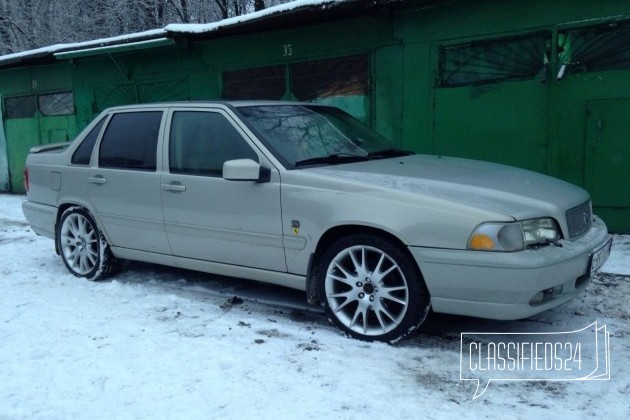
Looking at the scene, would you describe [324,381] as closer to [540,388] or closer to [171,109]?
[540,388]

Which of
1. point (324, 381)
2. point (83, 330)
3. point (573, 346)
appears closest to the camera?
point (324, 381)

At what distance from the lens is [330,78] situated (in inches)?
345

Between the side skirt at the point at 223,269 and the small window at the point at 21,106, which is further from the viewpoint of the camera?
the small window at the point at 21,106

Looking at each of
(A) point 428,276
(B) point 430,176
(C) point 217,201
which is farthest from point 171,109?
(A) point 428,276

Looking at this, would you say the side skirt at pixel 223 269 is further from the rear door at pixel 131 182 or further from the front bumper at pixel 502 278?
the front bumper at pixel 502 278

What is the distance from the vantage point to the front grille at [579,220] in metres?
3.60

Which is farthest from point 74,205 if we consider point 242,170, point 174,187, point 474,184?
point 474,184

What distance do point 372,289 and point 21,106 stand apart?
487 inches

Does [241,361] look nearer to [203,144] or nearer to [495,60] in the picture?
[203,144]

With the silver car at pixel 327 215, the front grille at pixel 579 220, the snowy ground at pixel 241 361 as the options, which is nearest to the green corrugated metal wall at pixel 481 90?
the snowy ground at pixel 241 361

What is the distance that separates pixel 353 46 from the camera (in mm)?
8406

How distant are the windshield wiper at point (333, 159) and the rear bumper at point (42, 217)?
9.47 feet

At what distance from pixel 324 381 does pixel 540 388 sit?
1156 millimetres

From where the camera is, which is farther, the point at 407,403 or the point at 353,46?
the point at 353,46
